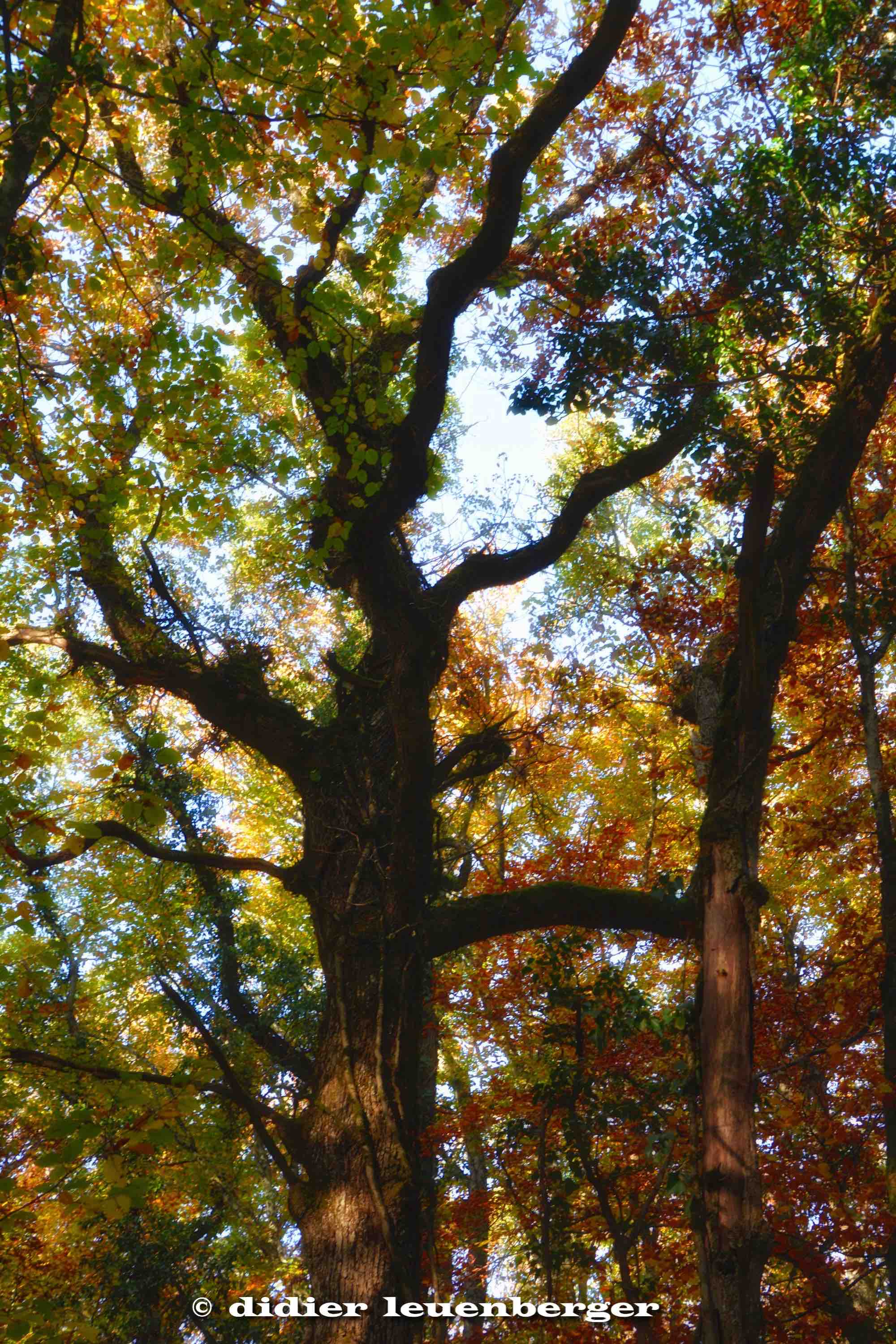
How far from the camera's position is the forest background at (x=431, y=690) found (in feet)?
15.0

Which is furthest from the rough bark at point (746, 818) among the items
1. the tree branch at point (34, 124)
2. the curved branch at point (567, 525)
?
the tree branch at point (34, 124)

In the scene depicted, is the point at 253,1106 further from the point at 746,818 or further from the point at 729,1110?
the point at 746,818

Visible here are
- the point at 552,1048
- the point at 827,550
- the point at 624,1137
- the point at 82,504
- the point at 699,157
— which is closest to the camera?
the point at 82,504

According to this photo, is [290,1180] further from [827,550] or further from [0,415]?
[827,550]

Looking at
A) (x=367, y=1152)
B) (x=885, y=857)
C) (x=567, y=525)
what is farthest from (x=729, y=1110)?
(x=567, y=525)

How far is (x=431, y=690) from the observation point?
567 centimetres

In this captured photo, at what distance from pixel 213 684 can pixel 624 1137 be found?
5.41 metres

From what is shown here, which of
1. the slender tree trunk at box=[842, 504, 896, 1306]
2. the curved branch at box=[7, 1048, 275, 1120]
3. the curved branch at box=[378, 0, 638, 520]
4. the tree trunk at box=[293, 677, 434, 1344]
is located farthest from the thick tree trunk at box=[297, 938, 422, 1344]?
the curved branch at box=[378, 0, 638, 520]

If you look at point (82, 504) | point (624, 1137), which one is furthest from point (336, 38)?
point (624, 1137)

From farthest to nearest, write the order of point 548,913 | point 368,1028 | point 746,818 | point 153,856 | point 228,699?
1. point 228,699
2. point 548,913
3. point 153,856
4. point 368,1028
5. point 746,818

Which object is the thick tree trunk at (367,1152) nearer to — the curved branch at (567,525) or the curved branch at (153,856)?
the curved branch at (153,856)

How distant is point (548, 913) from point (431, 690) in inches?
66.2

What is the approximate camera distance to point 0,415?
24.3 feet

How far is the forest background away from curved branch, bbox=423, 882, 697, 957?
0.10 ft
